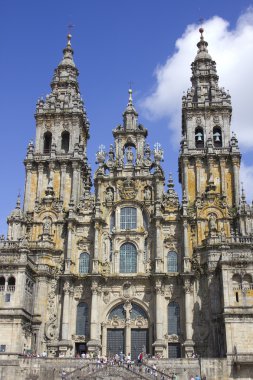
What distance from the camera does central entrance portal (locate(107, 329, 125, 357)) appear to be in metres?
45.4

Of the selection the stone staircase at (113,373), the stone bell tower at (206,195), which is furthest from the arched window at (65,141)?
the stone staircase at (113,373)

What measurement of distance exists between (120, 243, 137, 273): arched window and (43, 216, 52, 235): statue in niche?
6.90 metres

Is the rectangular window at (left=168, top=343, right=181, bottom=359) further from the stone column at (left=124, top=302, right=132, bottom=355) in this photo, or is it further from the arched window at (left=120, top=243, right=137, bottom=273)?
the arched window at (left=120, top=243, right=137, bottom=273)

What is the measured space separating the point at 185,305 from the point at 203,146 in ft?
53.7

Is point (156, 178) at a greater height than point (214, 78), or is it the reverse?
point (214, 78)

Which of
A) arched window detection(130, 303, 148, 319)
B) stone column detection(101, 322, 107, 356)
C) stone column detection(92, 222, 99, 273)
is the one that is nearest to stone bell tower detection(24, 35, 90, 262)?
stone column detection(92, 222, 99, 273)

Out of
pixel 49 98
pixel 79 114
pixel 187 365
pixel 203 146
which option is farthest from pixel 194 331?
pixel 49 98

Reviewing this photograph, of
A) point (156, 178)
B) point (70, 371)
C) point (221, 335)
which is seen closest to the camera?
point (70, 371)

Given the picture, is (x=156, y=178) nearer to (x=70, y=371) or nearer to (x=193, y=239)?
(x=193, y=239)

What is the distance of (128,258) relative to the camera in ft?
158

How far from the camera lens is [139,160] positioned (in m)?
51.4

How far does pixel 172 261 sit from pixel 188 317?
17.9 feet

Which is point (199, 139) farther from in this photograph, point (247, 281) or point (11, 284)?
point (11, 284)

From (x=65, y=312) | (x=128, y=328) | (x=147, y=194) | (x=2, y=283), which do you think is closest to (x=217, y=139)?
(x=147, y=194)
